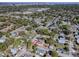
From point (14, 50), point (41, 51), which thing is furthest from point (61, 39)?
point (14, 50)

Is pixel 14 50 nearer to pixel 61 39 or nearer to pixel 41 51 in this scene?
pixel 41 51

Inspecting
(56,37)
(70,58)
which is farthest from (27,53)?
(70,58)

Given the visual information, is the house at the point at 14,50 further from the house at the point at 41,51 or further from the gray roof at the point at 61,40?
the gray roof at the point at 61,40

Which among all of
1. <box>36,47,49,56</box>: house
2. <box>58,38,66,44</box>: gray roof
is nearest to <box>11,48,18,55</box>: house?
<box>36,47,49,56</box>: house

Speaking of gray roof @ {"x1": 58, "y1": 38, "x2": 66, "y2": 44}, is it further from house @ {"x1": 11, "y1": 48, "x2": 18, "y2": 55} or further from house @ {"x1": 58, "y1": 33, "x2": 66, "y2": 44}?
house @ {"x1": 11, "y1": 48, "x2": 18, "y2": 55}

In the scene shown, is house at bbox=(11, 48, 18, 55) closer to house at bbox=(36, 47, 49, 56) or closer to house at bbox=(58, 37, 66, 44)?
house at bbox=(36, 47, 49, 56)

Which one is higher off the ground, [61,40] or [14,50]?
[61,40]

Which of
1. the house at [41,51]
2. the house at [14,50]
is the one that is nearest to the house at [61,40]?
the house at [41,51]

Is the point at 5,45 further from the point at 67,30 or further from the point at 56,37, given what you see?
the point at 67,30

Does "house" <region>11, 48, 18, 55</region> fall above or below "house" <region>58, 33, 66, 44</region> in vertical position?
below

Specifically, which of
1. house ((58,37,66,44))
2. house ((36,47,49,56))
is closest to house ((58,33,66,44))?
house ((58,37,66,44))

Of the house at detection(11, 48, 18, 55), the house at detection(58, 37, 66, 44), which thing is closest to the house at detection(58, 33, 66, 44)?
the house at detection(58, 37, 66, 44)

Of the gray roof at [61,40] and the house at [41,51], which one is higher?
the gray roof at [61,40]

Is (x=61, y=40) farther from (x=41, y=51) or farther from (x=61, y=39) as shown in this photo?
(x=41, y=51)
